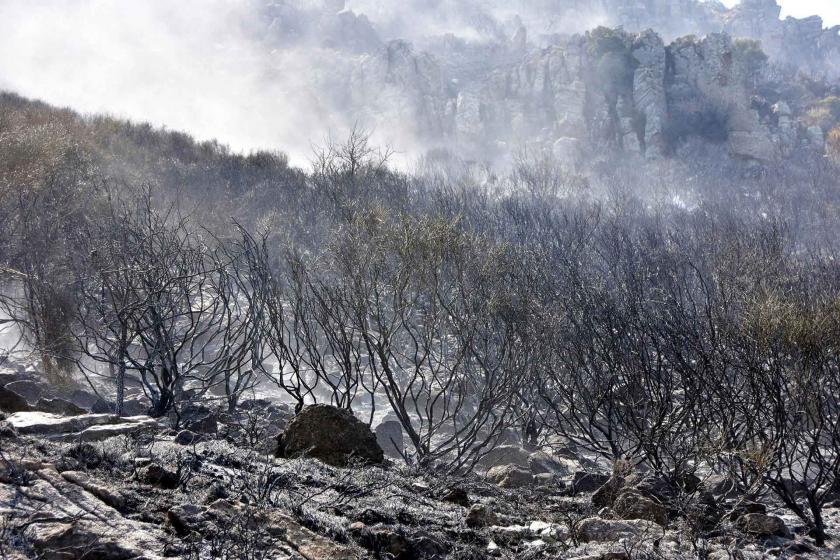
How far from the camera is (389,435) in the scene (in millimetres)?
15734

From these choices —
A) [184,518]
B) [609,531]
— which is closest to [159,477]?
[184,518]

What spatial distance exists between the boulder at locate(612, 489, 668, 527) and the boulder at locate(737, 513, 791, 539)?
2.50 feet

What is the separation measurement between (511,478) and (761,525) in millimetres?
3408

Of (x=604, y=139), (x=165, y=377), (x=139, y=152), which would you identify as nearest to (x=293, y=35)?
(x=604, y=139)

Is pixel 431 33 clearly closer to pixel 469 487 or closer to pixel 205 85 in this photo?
pixel 205 85

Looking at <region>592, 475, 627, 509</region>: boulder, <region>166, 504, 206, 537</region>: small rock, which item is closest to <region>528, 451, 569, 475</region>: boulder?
<region>592, 475, 627, 509</region>: boulder

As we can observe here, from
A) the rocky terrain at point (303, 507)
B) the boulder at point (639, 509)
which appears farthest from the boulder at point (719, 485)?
the boulder at point (639, 509)

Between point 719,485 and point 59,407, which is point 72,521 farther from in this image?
point 719,485

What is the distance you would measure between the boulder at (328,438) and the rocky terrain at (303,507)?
0.05 ft

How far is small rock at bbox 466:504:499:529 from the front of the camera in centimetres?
626

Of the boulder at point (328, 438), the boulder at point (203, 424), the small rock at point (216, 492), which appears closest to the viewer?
the small rock at point (216, 492)

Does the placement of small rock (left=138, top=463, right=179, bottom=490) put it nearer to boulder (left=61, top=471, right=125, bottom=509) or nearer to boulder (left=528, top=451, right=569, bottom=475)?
boulder (left=61, top=471, right=125, bottom=509)

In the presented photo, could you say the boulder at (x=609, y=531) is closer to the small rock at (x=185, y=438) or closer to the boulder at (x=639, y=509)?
the boulder at (x=639, y=509)

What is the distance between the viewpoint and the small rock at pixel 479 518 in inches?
247
